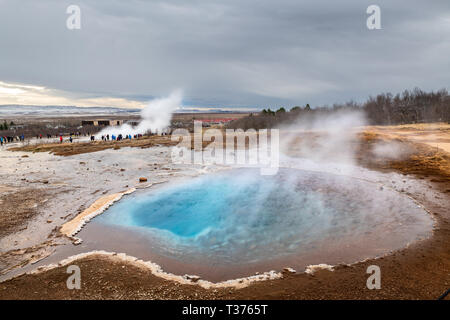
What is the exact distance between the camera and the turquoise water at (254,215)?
21.8 ft

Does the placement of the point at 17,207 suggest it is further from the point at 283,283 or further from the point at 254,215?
the point at 283,283

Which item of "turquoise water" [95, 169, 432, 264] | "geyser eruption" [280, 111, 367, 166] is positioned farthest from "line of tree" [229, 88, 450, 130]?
"turquoise water" [95, 169, 432, 264]

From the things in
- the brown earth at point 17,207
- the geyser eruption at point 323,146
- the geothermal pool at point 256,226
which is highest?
the geyser eruption at point 323,146

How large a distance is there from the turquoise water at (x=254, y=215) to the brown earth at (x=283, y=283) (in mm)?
1253

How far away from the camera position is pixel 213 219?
867cm

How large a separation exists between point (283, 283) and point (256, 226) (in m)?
3.16

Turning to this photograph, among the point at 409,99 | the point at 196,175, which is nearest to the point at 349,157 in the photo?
the point at 196,175

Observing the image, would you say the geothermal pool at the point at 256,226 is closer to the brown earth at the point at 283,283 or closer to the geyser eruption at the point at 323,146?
the brown earth at the point at 283,283

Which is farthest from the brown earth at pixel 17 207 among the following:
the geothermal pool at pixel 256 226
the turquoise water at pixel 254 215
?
the turquoise water at pixel 254 215

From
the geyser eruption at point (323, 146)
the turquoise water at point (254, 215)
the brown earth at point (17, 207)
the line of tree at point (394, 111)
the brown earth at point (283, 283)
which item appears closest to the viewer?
the brown earth at point (283, 283)

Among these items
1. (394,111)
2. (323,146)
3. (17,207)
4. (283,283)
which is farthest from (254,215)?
(394,111)

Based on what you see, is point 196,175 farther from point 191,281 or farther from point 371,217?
point 191,281

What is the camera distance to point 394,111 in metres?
47.8
